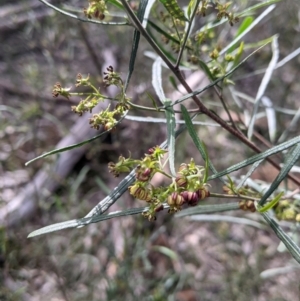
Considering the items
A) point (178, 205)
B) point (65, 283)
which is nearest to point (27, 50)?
point (65, 283)

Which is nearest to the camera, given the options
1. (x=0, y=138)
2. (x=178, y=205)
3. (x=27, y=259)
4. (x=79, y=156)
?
(x=178, y=205)

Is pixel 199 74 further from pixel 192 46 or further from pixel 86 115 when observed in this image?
pixel 192 46

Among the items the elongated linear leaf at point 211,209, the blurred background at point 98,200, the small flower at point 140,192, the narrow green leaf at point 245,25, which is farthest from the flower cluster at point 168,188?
the blurred background at point 98,200

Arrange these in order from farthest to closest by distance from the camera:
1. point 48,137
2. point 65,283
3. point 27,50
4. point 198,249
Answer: point 27,50 → point 48,137 → point 198,249 → point 65,283

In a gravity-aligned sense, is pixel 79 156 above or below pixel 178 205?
above

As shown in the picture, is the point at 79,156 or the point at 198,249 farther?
the point at 79,156

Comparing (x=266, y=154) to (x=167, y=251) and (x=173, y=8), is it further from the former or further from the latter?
(x=167, y=251)
